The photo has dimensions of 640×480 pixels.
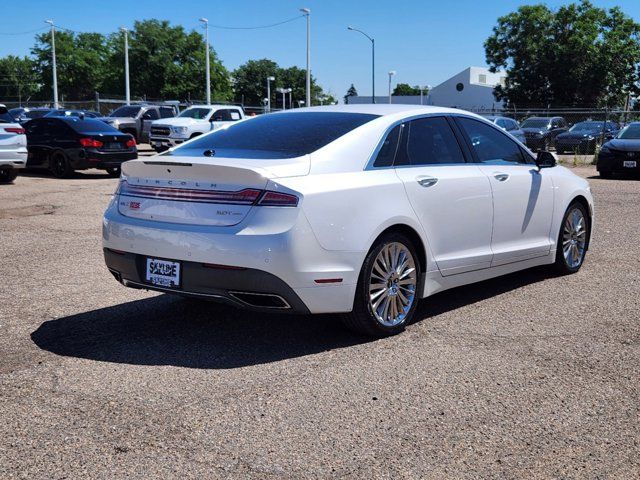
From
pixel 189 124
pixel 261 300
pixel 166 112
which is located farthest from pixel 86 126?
pixel 261 300

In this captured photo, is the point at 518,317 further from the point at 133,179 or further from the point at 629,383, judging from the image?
the point at 133,179

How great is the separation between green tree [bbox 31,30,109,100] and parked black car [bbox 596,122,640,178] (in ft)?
317

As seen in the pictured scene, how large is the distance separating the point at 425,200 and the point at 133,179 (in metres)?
2.07

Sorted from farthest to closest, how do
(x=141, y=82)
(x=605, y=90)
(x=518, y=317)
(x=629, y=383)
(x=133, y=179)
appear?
(x=141, y=82), (x=605, y=90), (x=518, y=317), (x=133, y=179), (x=629, y=383)

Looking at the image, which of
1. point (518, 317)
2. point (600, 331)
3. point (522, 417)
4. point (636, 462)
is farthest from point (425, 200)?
point (636, 462)

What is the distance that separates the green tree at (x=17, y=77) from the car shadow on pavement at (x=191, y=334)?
117 metres

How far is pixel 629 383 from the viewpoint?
4363 millimetres

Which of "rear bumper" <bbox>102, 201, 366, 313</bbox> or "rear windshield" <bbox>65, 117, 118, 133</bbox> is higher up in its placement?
"rear windshield" <bbox>65, 117, 118, 133</bbox>

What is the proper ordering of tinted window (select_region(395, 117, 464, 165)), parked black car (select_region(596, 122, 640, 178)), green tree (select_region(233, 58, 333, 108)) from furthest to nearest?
green tree (select_region(233, 58, 333, 108))
parked black car (select_region(596, 122, 640, 178))
tinted window (select_region(395, 117, 464, 165))

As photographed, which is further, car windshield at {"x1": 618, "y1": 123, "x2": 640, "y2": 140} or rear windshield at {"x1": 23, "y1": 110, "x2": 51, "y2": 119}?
rear windshield at {"x1": 23, "y1": 110, "x2": 51, "y2": 119}

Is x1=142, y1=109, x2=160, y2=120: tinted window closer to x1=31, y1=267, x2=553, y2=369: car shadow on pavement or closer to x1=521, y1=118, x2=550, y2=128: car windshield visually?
x1=521, y1=118, x2=550, y2=128: car windshield

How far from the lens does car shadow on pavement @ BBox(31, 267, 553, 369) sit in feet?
15.7

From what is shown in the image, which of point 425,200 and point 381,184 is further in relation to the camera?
point 425,200

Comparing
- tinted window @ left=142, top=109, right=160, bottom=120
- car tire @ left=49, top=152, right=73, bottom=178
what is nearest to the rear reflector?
car tire @ left=49, top=152, right=73, bottom=178
